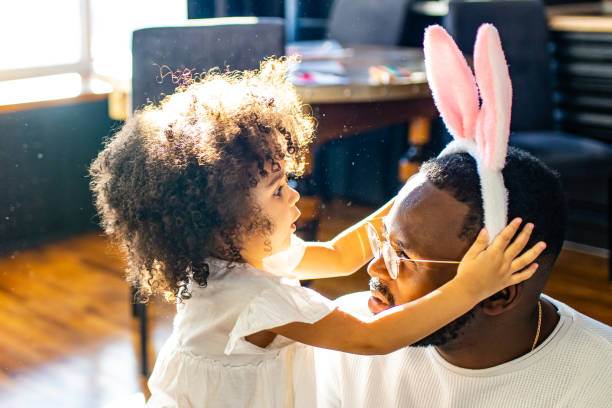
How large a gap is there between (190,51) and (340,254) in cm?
45

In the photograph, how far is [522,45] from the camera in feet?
8.14

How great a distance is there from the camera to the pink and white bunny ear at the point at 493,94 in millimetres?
991

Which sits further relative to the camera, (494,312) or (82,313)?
(82,313)

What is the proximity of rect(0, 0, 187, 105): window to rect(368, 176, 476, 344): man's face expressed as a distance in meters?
0.65

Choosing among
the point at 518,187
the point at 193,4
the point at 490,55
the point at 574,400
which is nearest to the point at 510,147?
the point at 518,187

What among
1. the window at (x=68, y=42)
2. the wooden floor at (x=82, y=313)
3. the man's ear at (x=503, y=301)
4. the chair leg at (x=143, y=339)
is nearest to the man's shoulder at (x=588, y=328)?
the man's ear at (x=503, y=301)

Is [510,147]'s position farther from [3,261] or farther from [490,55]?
[3,261]

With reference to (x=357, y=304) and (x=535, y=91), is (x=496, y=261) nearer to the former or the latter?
(x=357, y=304)

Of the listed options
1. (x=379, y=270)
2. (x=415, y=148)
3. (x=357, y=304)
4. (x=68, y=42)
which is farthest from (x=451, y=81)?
(x=415, y=148)

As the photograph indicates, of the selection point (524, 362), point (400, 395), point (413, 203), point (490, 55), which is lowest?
point (400, 395)

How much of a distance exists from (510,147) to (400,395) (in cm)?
43

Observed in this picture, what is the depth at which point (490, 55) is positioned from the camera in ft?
3.26

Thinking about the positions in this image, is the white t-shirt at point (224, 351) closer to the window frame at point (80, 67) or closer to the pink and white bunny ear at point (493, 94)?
the pink and white bunny ear at point (493, 94)

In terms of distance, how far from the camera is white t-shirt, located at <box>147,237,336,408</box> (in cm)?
110
